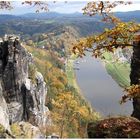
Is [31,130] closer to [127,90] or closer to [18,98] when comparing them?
[18,98]

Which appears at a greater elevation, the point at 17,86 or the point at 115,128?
the point at 115,128

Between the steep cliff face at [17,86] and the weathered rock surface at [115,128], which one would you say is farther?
the steep cliff face at [17,86]

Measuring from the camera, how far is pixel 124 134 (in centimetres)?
1451

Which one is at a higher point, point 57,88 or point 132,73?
point 132,73

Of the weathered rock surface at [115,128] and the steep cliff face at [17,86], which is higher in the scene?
the weathered rock surface at [115,128]

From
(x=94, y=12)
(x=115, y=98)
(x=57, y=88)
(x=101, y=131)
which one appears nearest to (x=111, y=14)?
(x=94, y=12)

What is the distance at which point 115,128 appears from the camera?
14.8 metres

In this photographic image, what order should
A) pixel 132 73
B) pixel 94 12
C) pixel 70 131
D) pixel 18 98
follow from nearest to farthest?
pixel 94 12 → pixel 132 73 → pixel 18 98 → pixel 70 131

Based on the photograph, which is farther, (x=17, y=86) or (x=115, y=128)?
(x=17, y=86)

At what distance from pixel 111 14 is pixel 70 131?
9396 centimetres

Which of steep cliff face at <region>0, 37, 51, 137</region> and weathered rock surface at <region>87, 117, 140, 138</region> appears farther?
steep cliff face at <region>0, 37, 51, 137</region>

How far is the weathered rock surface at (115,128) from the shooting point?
14.5 m

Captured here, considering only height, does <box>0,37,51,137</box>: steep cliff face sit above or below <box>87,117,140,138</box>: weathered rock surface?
below

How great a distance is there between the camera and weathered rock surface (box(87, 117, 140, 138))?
47.4 ft
